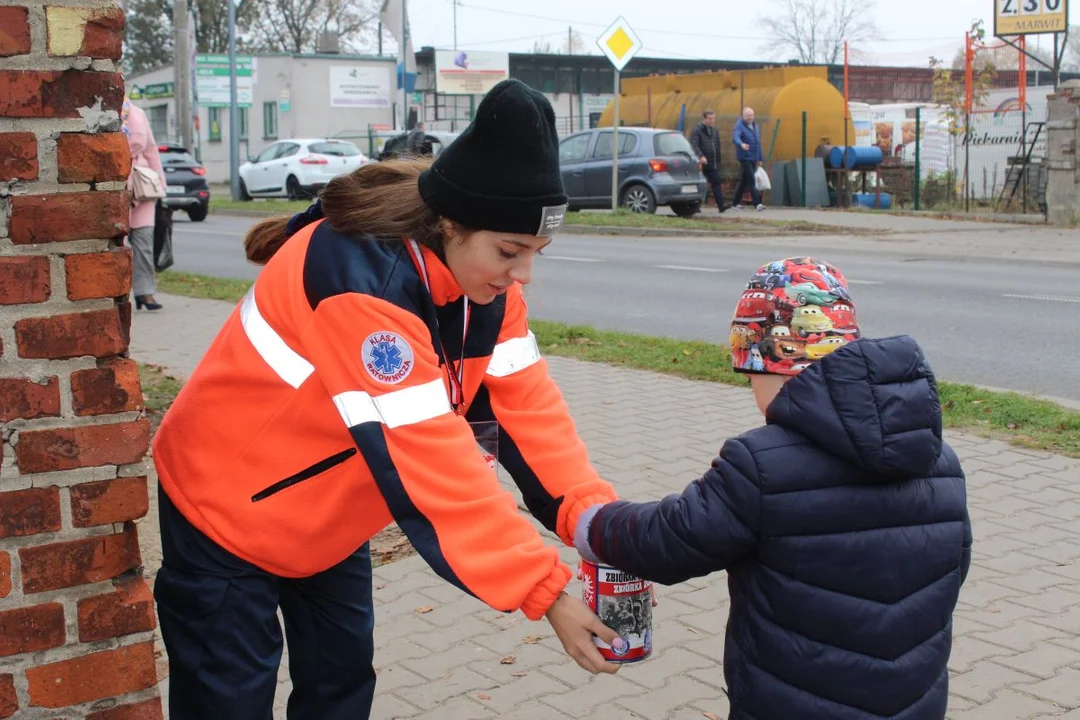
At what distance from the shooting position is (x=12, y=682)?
7.48 ft

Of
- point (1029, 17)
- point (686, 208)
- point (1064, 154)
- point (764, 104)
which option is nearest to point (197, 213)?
point (686, 208)

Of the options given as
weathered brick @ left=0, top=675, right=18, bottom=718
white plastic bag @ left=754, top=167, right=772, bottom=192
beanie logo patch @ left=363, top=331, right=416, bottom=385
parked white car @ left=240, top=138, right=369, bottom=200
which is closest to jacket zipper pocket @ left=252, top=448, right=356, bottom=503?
beanie logo patch @ left=363, top=331, right=416, bottom=385

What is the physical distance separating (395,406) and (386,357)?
0.28 ft

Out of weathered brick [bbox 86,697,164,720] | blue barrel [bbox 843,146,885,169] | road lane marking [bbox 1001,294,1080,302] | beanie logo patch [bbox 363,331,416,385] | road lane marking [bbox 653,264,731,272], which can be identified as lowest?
weathered brick [bbox 86,697,164,720]

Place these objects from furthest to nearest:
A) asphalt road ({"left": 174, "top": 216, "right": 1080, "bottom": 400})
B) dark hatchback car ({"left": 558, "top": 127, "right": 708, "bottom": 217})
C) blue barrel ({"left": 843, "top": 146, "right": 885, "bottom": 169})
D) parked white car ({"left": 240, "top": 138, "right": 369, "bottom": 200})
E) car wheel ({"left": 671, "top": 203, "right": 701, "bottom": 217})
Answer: parked white car ({"left": 240, "top": 138, "right": 369, "bottom": 200}) → blue barrel ({"left": 843, "top": 146, "right": 885, "bottom": 169}) → car wheel ({"left": 671, "top": 203, "right": 701, "bottom": 217}) → dark hatchback car ({"left": 558, "top": 127, "right": 708, "bottom": 217}) → asphalt road ({"left": 174, "top": 216, "right": 1080, "bottom": 400})

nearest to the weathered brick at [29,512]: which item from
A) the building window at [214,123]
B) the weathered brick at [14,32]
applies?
the weathered brick at [14,32]

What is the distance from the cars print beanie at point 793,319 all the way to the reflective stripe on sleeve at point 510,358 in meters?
0.52

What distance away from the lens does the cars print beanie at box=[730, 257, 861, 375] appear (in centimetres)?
215

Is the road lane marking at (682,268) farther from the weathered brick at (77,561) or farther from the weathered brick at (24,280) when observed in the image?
the weathered brick at (24,280)

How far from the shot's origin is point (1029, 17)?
25.6m

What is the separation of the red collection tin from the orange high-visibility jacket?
184 millimetres

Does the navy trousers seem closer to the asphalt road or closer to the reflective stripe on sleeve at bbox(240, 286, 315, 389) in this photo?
the reflective stripe on sleeve at bbox(240, 286, 315, 389)

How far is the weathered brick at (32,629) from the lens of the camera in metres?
2.26

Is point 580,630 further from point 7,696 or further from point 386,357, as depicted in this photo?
point 7,696
